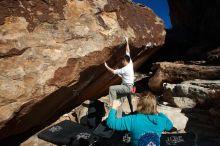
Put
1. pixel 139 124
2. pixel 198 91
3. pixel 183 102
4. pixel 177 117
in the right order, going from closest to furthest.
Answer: pixel 139 124, pixel 177 117, pixel 198 91, pixel 183 102

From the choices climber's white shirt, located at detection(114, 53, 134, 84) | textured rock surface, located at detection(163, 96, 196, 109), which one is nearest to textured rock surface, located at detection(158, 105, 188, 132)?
textured rock surface, located at detection(163, 96, 196, 109)

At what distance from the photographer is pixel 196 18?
15570 millimetres

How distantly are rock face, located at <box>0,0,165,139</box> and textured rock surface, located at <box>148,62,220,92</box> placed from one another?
2.71 m

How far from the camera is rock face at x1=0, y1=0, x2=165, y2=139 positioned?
17.6ft

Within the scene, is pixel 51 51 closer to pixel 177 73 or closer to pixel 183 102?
pixel 183 102

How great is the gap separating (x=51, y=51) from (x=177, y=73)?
506 cm

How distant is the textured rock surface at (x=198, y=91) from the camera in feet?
24.9

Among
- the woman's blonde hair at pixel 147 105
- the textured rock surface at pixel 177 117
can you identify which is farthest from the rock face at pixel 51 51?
the woman's blonde hair at pixel 147 105

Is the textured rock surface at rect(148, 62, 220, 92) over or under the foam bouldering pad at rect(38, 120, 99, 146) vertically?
over

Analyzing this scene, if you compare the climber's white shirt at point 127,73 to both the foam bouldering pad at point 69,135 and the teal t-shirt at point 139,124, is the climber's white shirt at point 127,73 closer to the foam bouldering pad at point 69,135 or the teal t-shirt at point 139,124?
the foam bouldering pad at point 69,135

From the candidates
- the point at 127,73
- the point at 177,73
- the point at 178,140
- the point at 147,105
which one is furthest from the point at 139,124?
the point at 177,73

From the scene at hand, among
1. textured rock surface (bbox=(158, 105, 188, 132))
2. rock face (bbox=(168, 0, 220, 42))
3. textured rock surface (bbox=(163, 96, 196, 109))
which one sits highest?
rock face (bbox=(168, 0, 220, 42))

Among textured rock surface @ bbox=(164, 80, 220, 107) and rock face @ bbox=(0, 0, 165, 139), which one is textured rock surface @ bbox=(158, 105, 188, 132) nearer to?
textured rock surface @ bbox=(164, 80, 220, 107)

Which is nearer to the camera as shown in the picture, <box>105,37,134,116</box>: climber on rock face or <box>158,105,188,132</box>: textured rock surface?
<box>105,37,134,116</box>: climber on rock face
